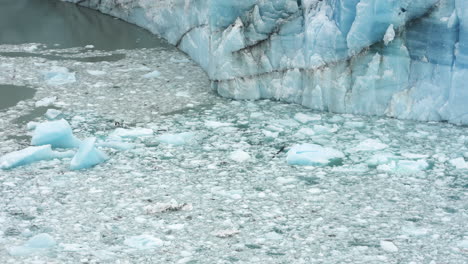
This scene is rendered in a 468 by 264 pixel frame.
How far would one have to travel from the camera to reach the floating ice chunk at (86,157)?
335cm

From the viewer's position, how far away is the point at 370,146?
3.58m

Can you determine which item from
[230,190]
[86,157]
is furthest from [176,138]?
[230,190]

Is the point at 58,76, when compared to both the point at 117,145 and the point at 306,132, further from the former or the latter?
the point at 306,132

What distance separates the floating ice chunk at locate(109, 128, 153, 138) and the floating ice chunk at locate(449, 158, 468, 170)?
5.13 feet

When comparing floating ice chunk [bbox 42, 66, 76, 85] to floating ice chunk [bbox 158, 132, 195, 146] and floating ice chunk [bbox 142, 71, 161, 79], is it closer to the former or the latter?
floating ice chunk [bbox 142, 71, 161, 79]

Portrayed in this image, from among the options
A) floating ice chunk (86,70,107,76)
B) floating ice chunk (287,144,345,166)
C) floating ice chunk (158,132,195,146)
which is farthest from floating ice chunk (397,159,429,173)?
floating ice chunk (86,70,107,76)

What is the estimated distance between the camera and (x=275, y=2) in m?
4.20

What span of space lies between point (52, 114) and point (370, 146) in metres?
1.83

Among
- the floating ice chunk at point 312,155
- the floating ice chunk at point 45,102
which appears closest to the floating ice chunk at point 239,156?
the floating ice chunk at point 312,155

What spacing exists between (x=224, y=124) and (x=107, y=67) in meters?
1.43

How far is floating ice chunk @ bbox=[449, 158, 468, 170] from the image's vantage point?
3342mm

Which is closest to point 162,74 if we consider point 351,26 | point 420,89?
point 351,26

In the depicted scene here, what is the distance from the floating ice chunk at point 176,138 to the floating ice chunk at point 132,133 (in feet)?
0.36

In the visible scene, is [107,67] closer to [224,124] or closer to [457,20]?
[224,124]
